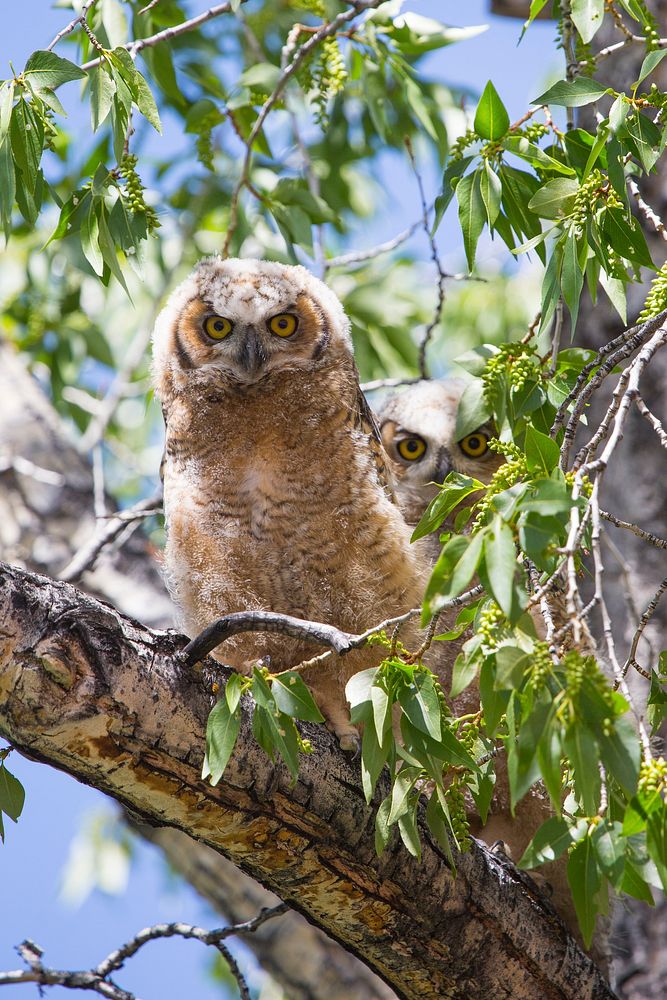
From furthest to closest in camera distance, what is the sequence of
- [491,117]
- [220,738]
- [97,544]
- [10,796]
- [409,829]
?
[97,544]
[491,117]
[10,796]
[409,829]
[220,738]

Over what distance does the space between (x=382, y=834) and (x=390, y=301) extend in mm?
3394

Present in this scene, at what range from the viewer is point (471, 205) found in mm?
1933

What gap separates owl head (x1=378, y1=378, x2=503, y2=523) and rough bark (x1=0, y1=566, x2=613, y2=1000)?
1.32 metres

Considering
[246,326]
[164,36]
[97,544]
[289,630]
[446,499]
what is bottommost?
[289,630]

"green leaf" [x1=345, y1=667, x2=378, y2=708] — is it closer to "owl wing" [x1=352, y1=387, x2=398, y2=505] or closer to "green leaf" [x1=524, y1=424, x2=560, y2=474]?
"green leaf" [x1=524, y1=424, x2=560, y2=474]

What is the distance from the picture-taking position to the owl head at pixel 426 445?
11.1 feet

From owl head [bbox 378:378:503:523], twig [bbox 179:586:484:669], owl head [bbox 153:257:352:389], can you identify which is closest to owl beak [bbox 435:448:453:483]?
owl head [bbox 378:378:503:523]

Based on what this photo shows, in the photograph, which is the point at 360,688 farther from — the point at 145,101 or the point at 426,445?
the point at 426,445

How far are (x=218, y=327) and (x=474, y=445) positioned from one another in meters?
0.96

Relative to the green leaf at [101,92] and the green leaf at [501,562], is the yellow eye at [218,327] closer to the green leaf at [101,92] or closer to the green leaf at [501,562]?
the green leaf at [101,92]

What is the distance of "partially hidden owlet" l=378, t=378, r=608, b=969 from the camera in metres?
2.76

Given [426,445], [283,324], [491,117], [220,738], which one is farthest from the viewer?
[426,445]

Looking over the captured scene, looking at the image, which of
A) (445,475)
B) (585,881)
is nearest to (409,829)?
(585,881)

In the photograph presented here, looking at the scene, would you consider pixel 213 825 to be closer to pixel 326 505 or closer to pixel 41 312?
pixel 326 505
